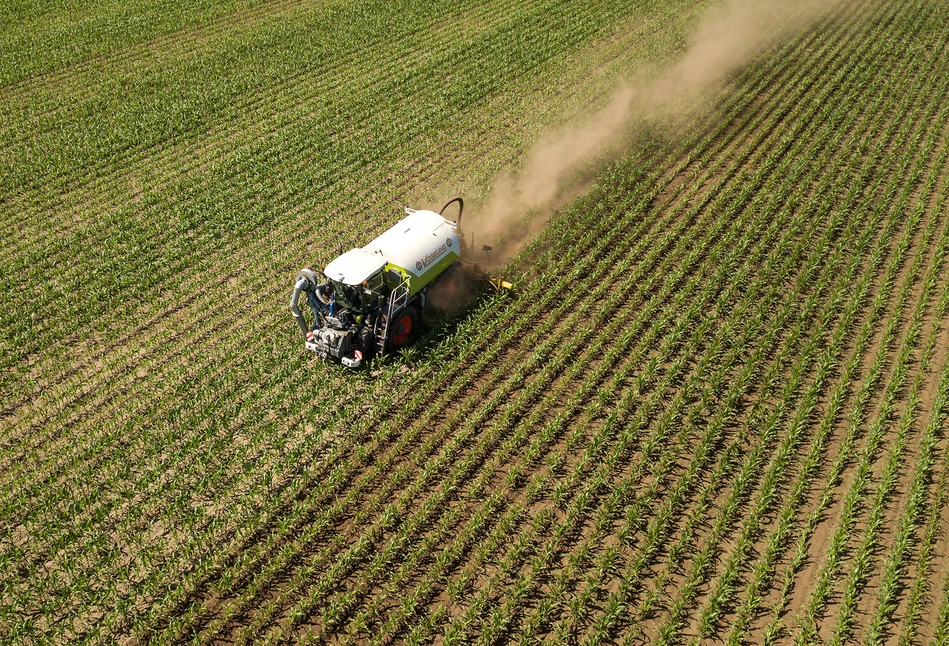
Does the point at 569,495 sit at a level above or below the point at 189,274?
below

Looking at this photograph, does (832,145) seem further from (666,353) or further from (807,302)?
(666,353)

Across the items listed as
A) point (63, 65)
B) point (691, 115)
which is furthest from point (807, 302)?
point (63, 65)

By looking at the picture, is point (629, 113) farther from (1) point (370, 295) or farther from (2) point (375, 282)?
(1) point (370, 295)

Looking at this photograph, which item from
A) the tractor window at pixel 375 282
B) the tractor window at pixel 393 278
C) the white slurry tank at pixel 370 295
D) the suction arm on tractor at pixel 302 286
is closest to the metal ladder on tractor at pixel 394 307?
the white slurry tank at pixel 370 295

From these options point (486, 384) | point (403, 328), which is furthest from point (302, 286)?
point (486, 384)

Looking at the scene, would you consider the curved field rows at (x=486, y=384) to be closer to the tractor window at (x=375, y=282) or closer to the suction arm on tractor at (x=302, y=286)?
the suction arm on tractor at (x=302, y=286)

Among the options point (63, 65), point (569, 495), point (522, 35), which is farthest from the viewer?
point (522, 35)
